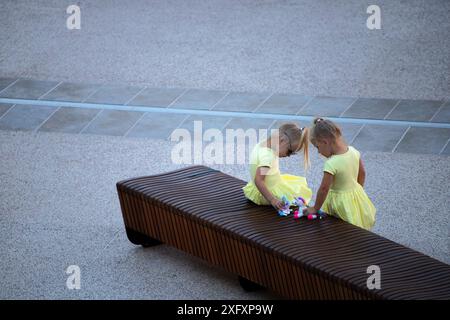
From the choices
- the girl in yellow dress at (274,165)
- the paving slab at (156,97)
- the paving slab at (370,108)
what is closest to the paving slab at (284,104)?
the paving slab at (370,108)

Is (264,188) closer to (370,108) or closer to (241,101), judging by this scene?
(370,108)

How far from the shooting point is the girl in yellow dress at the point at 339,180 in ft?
20.0

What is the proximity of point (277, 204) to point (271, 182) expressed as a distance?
8.8 inches

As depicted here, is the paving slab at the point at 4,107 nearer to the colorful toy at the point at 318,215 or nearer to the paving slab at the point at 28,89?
the paving slab at the point at 28,89

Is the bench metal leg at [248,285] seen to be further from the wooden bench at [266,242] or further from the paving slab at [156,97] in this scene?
the paving slab at [156,97]

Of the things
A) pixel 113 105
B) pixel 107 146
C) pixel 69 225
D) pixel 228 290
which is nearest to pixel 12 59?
pixel 113 105

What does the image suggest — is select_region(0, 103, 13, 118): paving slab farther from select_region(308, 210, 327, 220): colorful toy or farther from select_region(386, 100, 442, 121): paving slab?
select_region(308, 210, 327, 220): colorful toy

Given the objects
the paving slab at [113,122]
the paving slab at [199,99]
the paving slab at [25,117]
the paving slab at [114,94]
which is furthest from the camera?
the paving slab at [114,94]

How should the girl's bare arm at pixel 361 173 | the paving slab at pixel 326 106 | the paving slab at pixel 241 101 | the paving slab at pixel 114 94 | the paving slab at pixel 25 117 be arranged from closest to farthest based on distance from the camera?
the girl's bare arm at pixel 361 173 → the paving slab at pixel 25 117 → the paving slab at pixel 326 106 → the paving slab at pixel 241 101 → the paving slab at pixel 114 94

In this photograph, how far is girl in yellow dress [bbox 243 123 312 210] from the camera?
20.2 ft

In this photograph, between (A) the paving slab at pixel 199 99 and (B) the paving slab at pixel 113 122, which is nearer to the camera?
(B) the paving slab at pixel 113 122

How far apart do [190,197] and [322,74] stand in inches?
168

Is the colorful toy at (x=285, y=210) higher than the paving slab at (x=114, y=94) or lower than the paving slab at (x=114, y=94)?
higher

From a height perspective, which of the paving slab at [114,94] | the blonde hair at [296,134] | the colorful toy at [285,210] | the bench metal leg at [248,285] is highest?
the blonde hair at [296,134]
